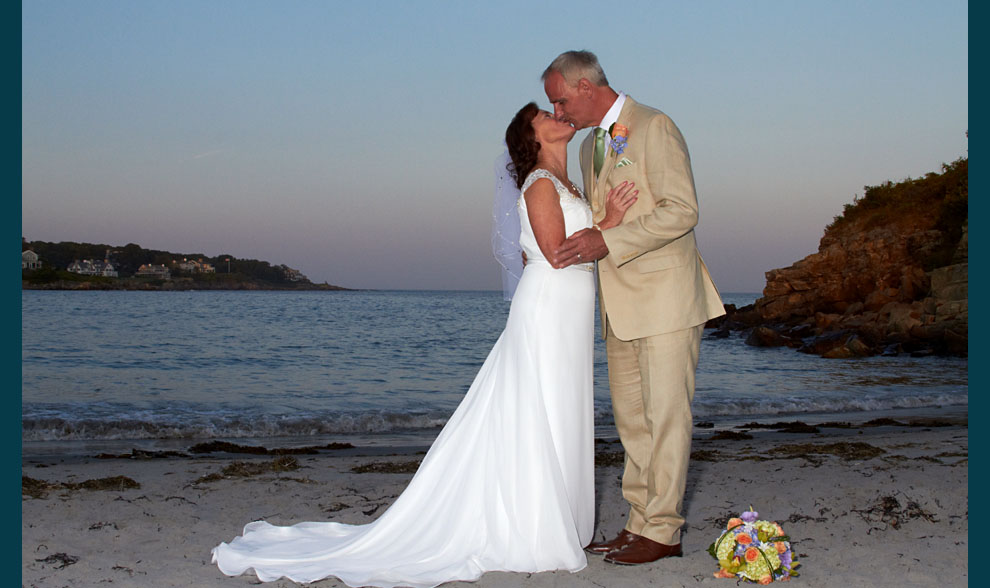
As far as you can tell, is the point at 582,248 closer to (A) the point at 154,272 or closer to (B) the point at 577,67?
(B) the point at 577,67

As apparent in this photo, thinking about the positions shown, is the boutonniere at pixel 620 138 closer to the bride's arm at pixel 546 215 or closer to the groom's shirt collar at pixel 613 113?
the groom's shirt collar at pixel 613 113

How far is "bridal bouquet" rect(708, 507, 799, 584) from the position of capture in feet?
11.3

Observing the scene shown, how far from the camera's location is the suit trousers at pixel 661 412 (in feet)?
11.8

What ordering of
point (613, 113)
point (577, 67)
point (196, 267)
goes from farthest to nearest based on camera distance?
point (196, 267)
point (613, 113)
point (577, 67)

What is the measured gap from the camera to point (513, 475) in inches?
146

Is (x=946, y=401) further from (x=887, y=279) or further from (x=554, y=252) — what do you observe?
(x=887, y=279)

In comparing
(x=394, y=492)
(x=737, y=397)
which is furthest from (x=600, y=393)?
(x=394, y=492)

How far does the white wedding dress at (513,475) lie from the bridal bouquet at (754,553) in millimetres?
655

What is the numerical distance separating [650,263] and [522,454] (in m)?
1.09

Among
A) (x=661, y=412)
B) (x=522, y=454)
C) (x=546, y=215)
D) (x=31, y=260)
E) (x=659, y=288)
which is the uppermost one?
(x=31, y=260)

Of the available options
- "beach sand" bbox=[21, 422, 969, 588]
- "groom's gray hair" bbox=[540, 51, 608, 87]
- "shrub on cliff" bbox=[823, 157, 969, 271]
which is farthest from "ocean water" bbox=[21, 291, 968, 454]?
"shrub on cliff" bbox=[823, 157, 969, 271]

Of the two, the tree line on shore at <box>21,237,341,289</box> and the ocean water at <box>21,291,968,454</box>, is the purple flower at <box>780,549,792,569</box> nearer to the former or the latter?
the ocean water at <box>21,291,968,454</box>

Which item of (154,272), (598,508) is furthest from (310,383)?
(154,272)

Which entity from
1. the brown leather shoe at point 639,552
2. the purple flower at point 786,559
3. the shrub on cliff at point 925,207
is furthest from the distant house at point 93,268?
the purple flower at point 786,559
